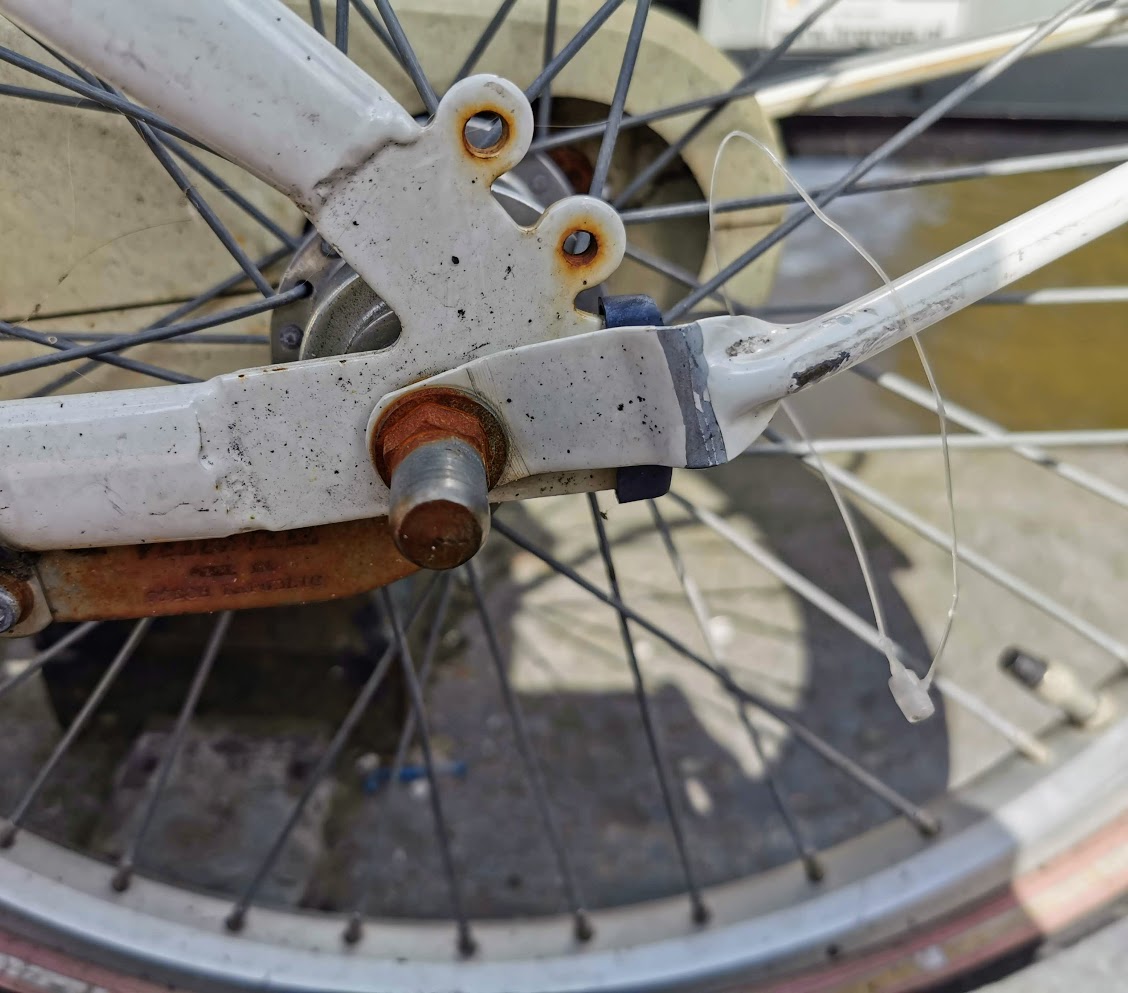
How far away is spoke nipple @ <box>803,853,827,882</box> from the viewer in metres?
0.75

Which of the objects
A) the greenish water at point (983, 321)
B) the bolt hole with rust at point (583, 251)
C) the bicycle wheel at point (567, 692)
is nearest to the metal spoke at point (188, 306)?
the bicycle wheel at point (567, 692)

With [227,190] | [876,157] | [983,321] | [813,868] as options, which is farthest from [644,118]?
[983,321]

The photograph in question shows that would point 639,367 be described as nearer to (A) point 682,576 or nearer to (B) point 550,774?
(A) point 682,576

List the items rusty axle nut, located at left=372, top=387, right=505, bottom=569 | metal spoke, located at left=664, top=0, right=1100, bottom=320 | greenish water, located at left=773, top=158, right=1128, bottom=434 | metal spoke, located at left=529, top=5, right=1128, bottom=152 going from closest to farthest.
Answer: rusty axle nut, located at left=372, top=387, right=505, bottom=569 < metal spoke, located at left=664, top=0, right=1100, bottom=320 < metal spoke, located at left=529, top=5, right=1128, bottom=152 < greenish water, located at left=773, top=158, right=1128, bottom=434

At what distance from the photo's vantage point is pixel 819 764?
1.02 m

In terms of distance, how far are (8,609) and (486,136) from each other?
343 mm

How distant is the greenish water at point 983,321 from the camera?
149cm

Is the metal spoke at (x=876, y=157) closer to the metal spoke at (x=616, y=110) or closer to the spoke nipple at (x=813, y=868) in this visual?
the metal spoke at (x=616, y=110)

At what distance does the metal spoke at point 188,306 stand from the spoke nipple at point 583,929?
519 mm

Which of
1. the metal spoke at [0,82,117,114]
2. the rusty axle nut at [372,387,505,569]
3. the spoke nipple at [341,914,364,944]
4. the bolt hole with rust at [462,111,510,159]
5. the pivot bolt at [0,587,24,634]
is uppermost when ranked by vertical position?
the metal spoke at [0,82,117,114]

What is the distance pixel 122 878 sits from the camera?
72 cm

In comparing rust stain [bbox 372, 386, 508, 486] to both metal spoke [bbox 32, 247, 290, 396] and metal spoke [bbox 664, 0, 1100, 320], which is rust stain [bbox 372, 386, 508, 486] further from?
metal spoke [bbox 32, 247, 290, 396]

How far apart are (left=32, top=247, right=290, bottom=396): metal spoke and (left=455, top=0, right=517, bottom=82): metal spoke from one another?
7.4 inches

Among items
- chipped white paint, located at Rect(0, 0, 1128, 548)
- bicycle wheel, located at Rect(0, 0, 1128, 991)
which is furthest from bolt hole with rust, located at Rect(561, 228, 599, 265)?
bicycle wheel, located at Rect(0, 0, 1128, 991)
